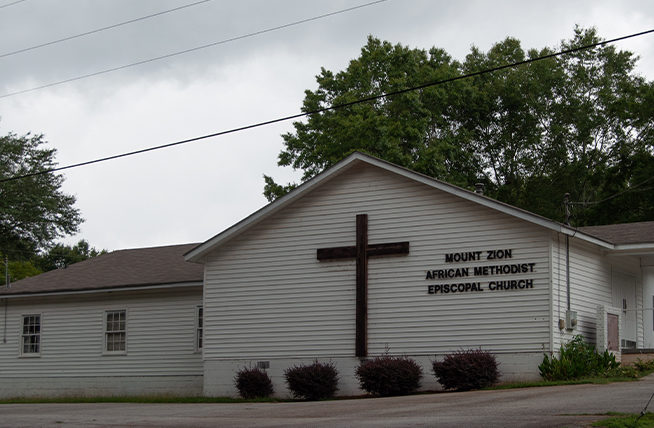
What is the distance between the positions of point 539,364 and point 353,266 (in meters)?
5.90

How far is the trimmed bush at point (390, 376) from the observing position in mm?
20969

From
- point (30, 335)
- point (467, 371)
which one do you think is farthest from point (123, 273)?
point (467, 371)

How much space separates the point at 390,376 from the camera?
2092 cm

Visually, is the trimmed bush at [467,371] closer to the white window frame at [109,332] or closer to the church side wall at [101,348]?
the church side wall at [101,348]

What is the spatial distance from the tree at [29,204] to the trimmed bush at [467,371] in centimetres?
4191

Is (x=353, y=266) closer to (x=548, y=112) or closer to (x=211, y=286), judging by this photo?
(x=211, y=286)

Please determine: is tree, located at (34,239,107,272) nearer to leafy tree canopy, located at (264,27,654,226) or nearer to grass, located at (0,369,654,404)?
leafy tree canopy, located at (264,27,654,226)

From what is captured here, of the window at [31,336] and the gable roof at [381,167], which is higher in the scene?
the gable roof at [381,167]

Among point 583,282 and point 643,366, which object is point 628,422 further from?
point 643,366

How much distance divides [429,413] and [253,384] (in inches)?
402

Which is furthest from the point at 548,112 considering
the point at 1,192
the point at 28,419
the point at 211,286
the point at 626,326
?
the point at 28,419

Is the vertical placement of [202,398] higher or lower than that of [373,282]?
lower

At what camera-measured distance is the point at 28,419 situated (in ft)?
55.5

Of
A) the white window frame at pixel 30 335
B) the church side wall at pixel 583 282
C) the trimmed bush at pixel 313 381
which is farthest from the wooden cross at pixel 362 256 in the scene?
the white window frame at pixel 30 335
